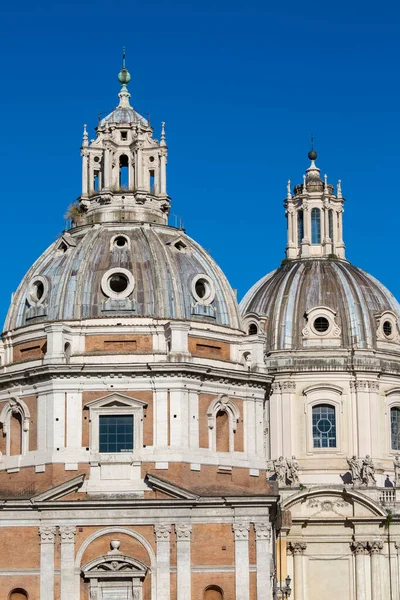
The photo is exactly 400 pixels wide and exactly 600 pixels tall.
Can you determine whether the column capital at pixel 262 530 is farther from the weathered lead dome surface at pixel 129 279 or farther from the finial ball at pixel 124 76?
the finial ball at pixel 124 76

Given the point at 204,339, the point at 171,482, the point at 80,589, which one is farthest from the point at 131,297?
the point at 80,589

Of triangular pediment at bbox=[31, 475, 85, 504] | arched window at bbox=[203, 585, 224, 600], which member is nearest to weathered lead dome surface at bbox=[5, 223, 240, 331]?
triangular pediment at bbox=[31, 475, 85, 504]

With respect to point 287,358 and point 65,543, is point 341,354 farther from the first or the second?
point 65,543

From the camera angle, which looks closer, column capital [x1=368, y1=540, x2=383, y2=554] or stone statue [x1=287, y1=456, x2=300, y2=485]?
column capital [x1=368, y1=540, x2=383, y2=554]

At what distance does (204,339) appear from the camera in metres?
69.6

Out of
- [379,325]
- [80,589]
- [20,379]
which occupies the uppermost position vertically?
[379,325]

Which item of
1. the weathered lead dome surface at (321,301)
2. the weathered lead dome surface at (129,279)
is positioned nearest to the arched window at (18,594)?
the weathered lead dome surface at (129,279)

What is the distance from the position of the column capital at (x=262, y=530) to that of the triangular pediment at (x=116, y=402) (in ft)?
23.0

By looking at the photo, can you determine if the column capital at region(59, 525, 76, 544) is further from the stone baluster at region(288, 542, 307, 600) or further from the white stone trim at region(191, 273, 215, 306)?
the stone baluster at region(288, 542, 307, 600)

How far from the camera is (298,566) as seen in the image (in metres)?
81.1

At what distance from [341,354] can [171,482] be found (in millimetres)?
22683

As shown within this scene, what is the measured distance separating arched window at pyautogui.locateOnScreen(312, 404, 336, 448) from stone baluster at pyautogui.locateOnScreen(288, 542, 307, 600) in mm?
6328

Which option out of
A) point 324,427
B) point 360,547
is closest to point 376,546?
point 360,547

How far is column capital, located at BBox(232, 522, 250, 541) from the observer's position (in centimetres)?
6488
